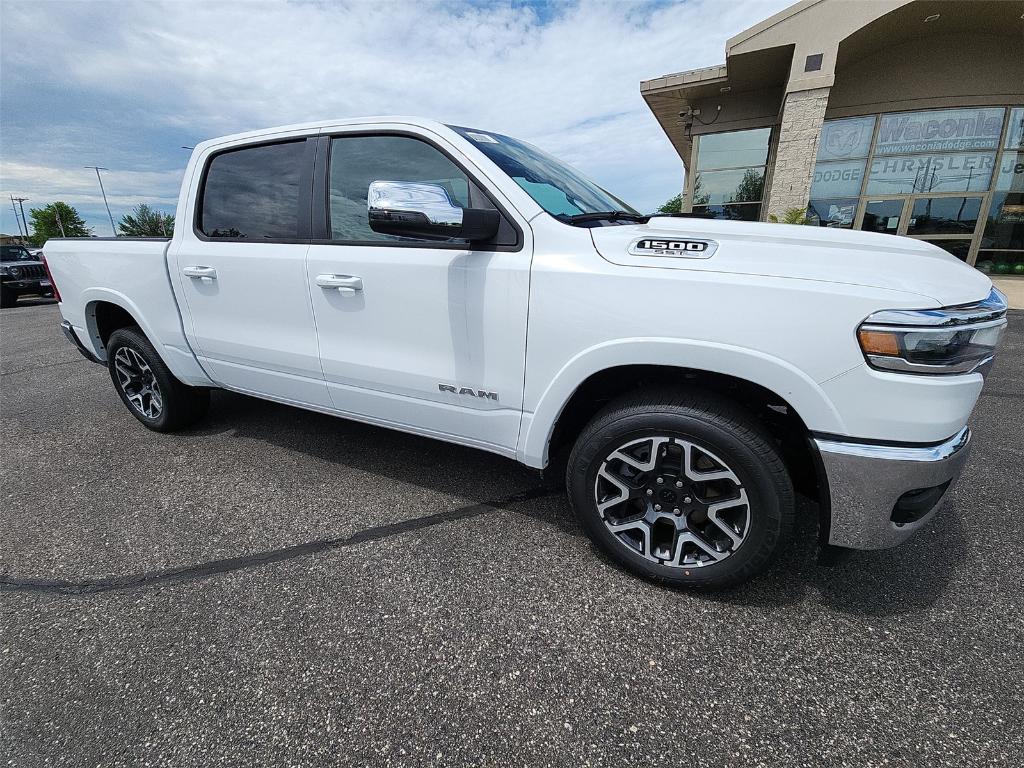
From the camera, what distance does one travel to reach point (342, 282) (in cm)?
237

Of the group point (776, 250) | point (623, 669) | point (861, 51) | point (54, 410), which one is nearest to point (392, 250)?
point (776, 250)

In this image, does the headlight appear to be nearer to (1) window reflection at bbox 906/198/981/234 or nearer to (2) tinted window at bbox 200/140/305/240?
(2) tinted window at bbox 200/140/305/240

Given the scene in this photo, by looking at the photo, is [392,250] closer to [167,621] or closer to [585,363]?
[585,363]

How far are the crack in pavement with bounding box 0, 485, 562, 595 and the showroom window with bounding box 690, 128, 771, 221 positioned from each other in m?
15.9

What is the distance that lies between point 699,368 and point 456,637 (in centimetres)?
133

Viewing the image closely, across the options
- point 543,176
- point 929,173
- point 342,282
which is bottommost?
point 342,282

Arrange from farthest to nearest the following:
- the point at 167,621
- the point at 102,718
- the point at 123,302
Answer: the point at 123,302 → the point at 167,621 → the point at 102,718

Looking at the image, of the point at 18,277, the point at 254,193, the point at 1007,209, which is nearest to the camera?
the point at 254,193

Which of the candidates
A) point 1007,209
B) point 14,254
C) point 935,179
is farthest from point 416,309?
point 14,254

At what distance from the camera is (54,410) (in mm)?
4402

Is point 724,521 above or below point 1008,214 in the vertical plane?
below

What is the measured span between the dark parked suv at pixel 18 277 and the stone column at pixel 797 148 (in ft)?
64.9

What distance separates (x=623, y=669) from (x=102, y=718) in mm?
1667

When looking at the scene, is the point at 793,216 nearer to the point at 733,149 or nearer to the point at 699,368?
the point at 733,149
